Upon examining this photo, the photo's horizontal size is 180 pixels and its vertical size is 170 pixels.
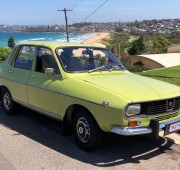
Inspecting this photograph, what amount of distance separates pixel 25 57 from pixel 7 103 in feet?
3.78

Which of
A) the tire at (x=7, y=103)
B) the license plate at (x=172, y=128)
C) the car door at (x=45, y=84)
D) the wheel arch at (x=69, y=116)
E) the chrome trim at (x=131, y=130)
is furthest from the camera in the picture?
the tire at (x=7, y=103)

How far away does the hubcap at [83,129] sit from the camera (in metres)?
5.49

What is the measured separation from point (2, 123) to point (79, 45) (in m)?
2.16

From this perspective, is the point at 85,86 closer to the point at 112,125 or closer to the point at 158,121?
the point at 112,125

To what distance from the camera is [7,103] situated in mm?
7754

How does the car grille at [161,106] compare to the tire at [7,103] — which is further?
the tire at [7,103]

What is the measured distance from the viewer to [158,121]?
509 cm

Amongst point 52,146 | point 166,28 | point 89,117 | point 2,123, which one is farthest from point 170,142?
point 166,28

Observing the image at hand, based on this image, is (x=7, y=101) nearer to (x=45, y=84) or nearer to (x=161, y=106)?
(x=45, y=84)

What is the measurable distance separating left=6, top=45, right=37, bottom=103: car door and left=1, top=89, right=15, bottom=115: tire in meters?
0.23

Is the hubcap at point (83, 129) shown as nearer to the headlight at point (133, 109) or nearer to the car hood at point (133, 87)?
the car hood at point (133, 87)

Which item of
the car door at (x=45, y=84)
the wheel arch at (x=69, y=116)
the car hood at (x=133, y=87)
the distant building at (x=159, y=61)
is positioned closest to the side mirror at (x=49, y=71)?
the car door at (x=45, y=84)

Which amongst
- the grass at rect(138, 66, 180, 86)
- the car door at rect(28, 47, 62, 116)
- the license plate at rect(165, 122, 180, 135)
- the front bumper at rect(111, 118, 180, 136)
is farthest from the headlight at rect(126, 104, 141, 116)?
the grass at rect(138, 66, 180, 86)

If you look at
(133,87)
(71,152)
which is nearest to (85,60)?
(133,87)
